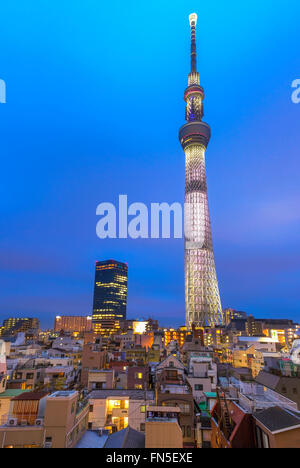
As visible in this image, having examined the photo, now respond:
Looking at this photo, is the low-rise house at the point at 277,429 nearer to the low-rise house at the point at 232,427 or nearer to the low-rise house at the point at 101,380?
the low-rise house at the point at 232,427

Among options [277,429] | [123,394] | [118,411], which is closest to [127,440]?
[277,429]

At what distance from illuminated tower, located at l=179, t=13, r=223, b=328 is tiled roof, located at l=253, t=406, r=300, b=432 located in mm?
111552

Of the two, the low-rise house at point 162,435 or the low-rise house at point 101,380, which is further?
the low-rise house at point 101,380

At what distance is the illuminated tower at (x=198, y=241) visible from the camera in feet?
401

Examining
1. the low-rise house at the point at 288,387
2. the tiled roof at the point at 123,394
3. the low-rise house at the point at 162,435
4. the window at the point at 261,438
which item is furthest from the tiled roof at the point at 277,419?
the low-rise house at the point at 288,387

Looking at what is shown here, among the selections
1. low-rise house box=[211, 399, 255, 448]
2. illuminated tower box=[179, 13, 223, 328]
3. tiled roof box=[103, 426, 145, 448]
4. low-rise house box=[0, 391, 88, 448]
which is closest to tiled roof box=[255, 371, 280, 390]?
low-rise house box=[211, 399, 255, 448]

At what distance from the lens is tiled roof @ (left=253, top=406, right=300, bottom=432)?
9984 millimetres

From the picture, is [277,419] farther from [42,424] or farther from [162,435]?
[42,424]

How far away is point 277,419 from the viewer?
10602 millimetres

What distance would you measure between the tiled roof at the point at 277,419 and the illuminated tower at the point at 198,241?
11155 centimetres

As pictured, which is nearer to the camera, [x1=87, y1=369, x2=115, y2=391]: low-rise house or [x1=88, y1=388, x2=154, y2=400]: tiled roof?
[x1=88, y1=388, x2=154, y2=400]: tiled roof

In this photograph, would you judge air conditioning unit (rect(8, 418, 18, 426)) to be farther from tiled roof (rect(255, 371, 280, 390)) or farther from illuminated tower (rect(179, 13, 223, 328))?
illuminated tower (rect(179, 13, 223, 328))

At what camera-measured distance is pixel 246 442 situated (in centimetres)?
1145

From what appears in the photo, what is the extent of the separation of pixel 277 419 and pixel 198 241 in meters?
120
